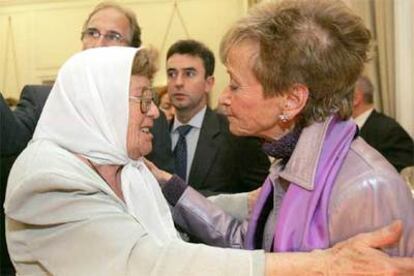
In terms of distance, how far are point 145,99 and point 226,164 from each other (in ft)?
3.03

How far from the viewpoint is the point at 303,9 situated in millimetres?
1197

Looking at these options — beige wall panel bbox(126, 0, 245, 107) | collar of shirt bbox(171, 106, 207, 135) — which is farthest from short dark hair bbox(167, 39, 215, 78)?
beige wall panel bbox(126, 0, 245, 107)

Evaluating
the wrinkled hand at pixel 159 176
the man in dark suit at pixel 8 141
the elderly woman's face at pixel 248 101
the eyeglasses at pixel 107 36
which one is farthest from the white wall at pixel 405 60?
the man in dark suit at pixel 8 141

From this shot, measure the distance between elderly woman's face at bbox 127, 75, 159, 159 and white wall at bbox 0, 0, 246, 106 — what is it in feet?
13.5

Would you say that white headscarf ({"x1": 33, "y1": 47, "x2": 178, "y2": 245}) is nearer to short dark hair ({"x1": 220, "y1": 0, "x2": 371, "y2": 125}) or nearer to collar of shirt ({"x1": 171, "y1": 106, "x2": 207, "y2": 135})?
short dark hair ({"x1": 220, "y1": 0, "x2": 371, "y2": 125})

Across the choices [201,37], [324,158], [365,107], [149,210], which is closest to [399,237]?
[324,158]

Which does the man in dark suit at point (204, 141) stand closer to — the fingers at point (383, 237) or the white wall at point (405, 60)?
the fingers at point (383, 237)

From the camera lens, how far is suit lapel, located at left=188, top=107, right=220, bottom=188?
90.6 inches

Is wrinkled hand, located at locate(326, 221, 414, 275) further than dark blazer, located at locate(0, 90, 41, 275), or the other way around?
dark blazer, located at locate(0, 90, 41, 275)

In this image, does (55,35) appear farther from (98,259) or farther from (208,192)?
(98,259)

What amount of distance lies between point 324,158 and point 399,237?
234mm

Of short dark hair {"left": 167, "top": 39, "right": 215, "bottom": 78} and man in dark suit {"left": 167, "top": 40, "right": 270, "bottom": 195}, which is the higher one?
short dark hair {"left": 167, "top": 39, "right": 215, "bottom": 78}

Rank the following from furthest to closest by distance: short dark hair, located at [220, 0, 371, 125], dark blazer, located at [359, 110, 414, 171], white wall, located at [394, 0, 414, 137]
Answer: white wall, located at [394, 0, 414, 137] → dark blazer, located at [359, 110, 414, 171] → short dark hair, located at [220, 0, 371, 125]

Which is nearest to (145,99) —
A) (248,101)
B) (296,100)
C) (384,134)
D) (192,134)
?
(248,101)
